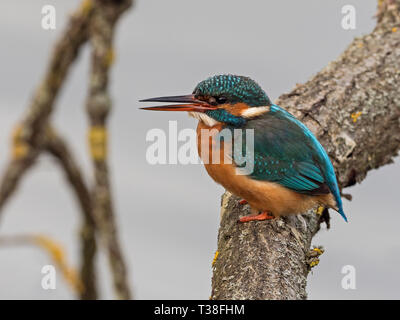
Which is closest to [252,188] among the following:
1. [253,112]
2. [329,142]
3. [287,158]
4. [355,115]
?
[287,158]

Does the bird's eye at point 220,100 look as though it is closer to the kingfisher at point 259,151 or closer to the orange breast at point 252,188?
the kingfisher at point 259,151

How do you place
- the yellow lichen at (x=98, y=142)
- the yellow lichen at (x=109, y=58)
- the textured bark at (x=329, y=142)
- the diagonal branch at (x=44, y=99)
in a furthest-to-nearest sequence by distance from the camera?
the textured bark at (x=329, y=142)
the diagonal branch at (x=44, y=99)
the yellow lichen at (x=109, y=58)
the yellow lichen at (x=98, y=142)

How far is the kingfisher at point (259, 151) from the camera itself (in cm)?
438

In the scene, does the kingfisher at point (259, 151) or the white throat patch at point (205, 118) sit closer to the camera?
the kingfisher at point (259, 151)

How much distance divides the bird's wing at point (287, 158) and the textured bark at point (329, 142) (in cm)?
32

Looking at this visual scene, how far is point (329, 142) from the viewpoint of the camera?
5.20 metres

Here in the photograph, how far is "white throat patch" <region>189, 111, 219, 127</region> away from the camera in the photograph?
4.57 meters

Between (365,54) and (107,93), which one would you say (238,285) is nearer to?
(107,93)

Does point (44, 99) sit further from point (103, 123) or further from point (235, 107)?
point (235, 107)

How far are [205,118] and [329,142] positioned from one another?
4.08 ft

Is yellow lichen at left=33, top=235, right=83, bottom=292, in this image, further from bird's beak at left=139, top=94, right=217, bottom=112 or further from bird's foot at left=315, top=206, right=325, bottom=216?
bird's foot at left=315, top=206, right=325, bottom=216

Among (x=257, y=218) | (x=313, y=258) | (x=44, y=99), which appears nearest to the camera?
(x=44, y=99)

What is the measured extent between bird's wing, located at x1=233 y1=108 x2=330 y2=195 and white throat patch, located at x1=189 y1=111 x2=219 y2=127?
25 cm

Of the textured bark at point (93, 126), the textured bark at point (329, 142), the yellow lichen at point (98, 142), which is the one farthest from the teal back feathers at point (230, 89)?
the yellow lichen at point (98, 142)
